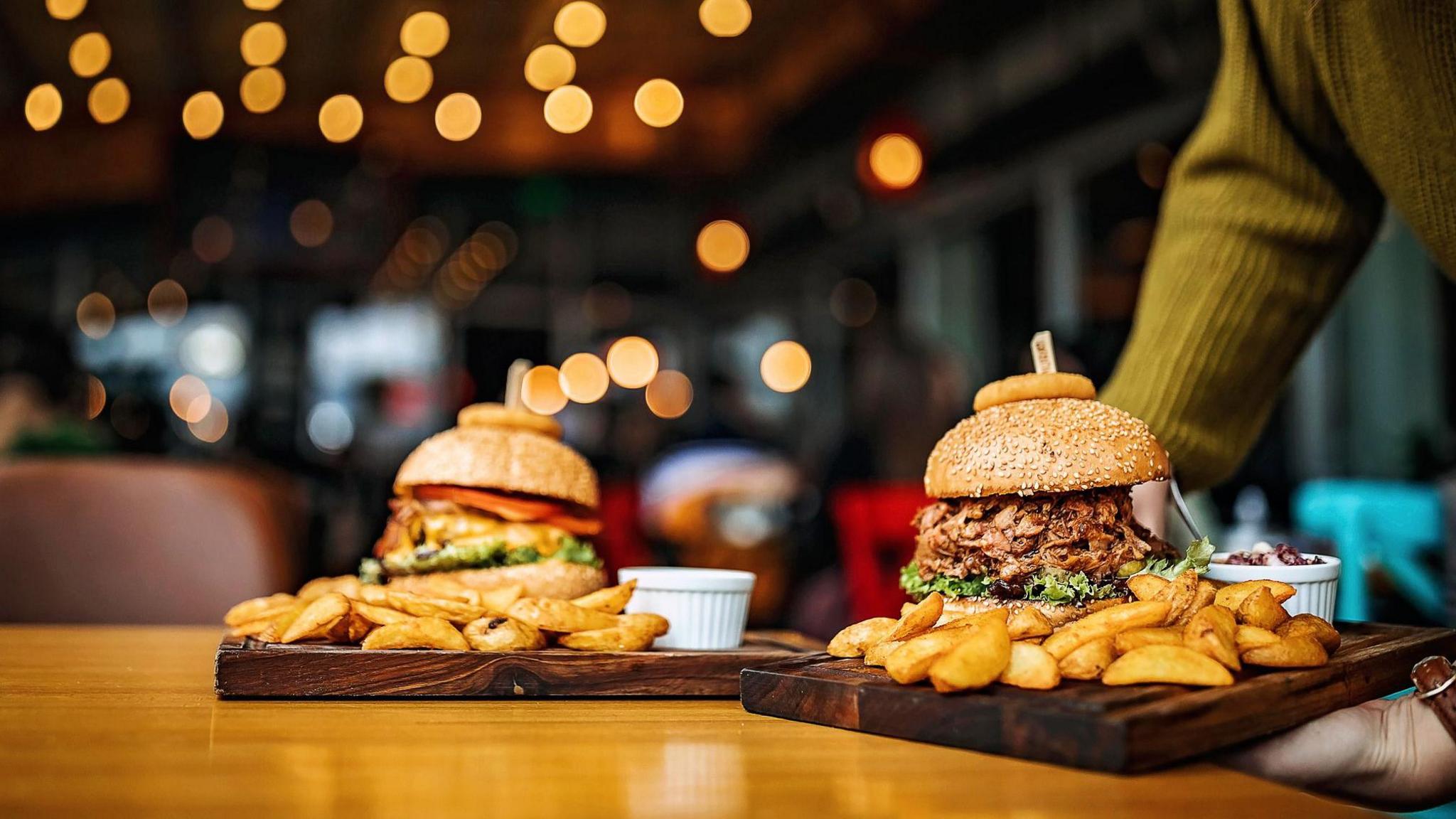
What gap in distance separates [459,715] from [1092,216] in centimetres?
681

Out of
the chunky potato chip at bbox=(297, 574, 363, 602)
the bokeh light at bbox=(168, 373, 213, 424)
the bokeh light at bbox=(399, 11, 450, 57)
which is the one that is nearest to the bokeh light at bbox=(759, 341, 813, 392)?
the bokeh light at bbox=(168, 373, 213, 424)

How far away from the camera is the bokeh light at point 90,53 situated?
7.79 m

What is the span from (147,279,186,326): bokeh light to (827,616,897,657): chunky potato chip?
1267 cm

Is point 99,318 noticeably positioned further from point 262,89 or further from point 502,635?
point 502,635

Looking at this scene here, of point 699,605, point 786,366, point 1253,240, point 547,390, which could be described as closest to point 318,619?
point 699,605

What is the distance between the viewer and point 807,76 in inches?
382

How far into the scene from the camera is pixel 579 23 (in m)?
6.51

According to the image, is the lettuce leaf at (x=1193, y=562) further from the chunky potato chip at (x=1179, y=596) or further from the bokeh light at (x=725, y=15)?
the bokeh light at (x=725, y=15)

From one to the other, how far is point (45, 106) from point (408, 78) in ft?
7.15

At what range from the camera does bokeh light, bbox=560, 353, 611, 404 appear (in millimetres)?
14469

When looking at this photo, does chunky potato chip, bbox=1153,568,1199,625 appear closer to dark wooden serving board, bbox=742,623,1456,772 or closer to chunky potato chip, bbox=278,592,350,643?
dark wooden serving board, bbox=742,623,1456,772

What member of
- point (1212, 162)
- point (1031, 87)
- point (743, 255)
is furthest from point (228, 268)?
point (1212, 162)

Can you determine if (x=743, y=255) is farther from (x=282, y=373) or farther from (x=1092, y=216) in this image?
(x=282, y=373)

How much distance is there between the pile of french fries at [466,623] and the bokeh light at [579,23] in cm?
488
